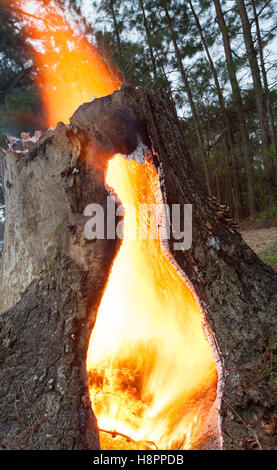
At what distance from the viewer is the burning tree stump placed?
1414 millimetres

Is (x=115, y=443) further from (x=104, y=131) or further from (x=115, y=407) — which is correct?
(x=104, y=131)

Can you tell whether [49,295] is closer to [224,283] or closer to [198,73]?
[224,283]

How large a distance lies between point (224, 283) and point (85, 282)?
36.9 inches

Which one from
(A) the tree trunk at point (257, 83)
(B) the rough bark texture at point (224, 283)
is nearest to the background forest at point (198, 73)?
(A) the tree trunk at point (257, 83)

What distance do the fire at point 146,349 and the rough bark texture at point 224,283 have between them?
189mm

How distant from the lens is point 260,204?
1425cm

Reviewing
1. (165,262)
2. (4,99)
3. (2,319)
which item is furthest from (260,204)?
(2,319)

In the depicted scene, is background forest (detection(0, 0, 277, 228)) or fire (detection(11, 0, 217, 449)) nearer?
fire (detection(11, 0, 217, 449))

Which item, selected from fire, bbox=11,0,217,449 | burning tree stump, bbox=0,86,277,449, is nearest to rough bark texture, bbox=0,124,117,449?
burning tree stump, bbox=0,86,277,449

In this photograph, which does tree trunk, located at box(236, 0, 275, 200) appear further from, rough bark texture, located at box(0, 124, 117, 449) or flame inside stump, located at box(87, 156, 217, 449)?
rough bark texture, located at box(0, 124, 117, 449)

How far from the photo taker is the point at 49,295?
1.76 m

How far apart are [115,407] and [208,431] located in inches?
31.2

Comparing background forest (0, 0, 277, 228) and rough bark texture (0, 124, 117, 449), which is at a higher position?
background forest (0, 0, 277, 228)

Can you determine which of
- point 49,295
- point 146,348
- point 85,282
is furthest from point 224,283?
point 49,295
